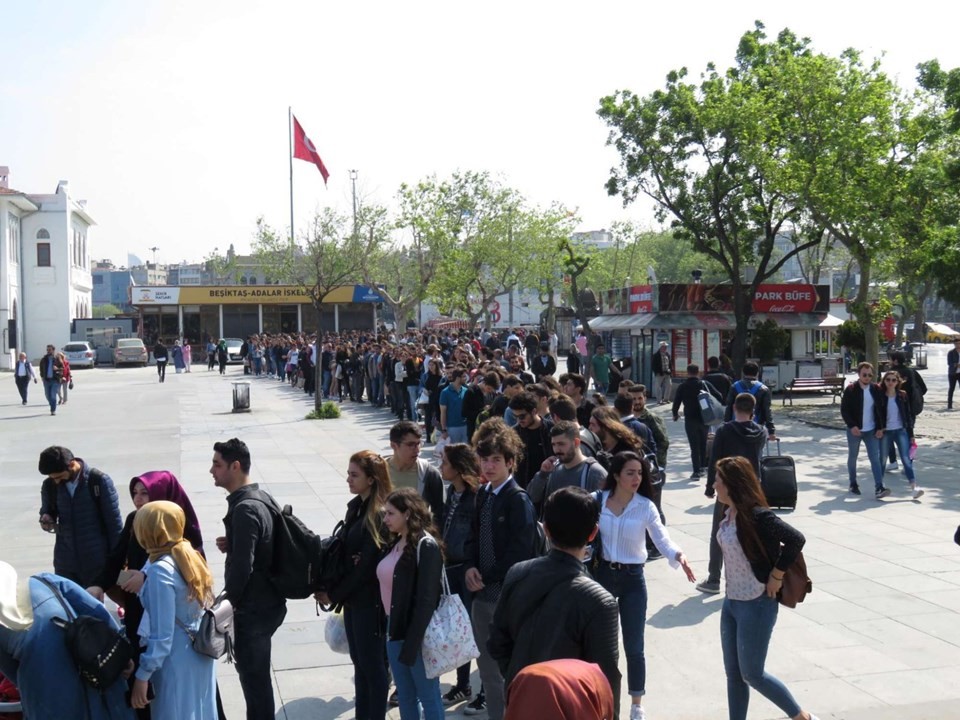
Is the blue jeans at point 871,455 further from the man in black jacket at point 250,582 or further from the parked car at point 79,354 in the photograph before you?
the parked car at point 79,354

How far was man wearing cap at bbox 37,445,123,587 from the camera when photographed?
6.49m

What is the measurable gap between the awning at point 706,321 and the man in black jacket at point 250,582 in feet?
73.0

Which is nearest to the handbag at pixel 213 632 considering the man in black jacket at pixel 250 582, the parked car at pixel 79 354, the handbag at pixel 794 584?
the man in black jacket at pixel 250 582

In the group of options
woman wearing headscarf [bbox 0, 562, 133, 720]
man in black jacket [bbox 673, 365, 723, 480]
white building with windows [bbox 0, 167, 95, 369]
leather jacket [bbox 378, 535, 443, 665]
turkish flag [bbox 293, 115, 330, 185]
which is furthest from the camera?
white building with windows [bbox 0, 167, 95, 369]

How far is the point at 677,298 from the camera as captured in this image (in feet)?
90.4

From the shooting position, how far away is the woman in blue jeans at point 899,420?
498 inches

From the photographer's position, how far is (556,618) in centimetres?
392

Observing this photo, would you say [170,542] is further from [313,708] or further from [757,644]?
[757,644]

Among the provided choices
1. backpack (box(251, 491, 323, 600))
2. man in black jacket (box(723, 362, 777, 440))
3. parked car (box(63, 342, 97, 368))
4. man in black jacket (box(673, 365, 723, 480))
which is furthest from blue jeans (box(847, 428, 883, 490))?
parked car (box(63, 342, 97, 368))

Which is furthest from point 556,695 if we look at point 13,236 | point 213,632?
point 13,236

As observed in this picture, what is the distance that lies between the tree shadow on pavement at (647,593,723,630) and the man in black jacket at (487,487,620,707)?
3528mm

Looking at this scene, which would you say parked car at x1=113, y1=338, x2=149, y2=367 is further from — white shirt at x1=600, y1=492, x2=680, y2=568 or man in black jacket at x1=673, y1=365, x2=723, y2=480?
white shirt at x1=600, y1=492, x2=680, y2=568

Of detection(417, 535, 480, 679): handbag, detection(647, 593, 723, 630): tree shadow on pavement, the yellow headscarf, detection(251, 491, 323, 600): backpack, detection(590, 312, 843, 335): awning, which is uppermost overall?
detection(590, 312, 843, 335): awning

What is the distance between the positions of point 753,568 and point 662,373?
67.8ft
